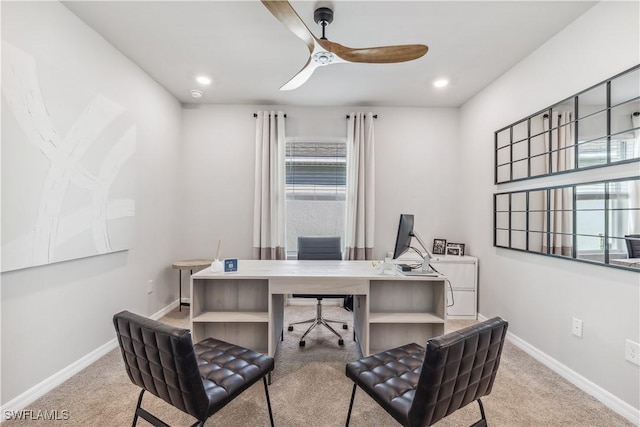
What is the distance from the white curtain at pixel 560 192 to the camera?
2.08m

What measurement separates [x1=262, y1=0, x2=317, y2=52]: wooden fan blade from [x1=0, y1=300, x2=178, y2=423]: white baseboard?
2699mm

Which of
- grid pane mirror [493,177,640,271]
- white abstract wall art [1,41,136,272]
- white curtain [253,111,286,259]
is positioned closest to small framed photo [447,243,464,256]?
grid pane mirror [493,177,640,271]

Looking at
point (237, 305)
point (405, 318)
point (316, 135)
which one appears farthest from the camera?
point (316, 135)

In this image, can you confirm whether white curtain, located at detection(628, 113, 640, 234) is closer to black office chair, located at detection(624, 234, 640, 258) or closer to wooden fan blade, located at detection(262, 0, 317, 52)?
black office chair, located at detection(624, 234, 640, 258)

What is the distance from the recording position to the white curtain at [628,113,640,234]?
1.64 metres

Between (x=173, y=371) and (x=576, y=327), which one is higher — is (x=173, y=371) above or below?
above

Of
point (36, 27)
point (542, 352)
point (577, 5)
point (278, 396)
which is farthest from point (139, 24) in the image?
point (542, 352)

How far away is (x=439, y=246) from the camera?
361cm

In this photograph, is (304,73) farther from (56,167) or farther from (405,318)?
(405,318)

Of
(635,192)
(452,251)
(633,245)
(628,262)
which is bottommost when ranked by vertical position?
(452,251)

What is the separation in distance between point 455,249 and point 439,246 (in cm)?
19

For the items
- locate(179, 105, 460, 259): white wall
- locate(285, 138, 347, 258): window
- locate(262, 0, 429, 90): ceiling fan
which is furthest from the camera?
locate(285, 138, 347, 258): window

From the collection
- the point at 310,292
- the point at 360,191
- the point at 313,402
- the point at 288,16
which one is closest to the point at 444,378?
the point at 313,402

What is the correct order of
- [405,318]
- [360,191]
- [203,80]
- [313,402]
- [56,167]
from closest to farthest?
[313,402], [56,167], [405,318], [203,80], [360,191]
